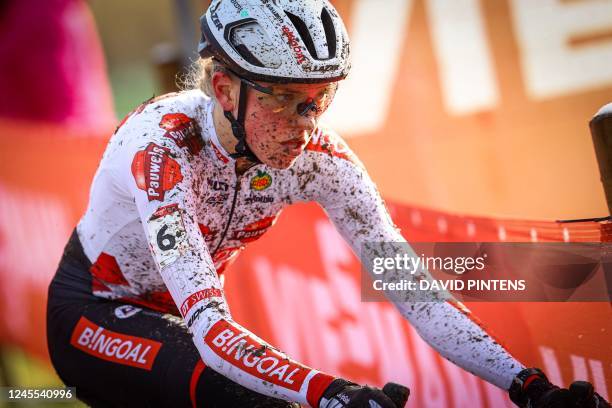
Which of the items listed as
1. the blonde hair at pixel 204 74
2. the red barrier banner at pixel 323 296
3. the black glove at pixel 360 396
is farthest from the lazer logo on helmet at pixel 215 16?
the red barrier banner at pixel 323 296

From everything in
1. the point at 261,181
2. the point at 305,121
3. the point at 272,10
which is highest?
the point at 272,10

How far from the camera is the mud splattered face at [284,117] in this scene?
3.25m

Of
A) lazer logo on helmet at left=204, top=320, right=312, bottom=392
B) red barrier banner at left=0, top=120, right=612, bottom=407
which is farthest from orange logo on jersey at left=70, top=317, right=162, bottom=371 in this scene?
red barrier banner at left=0, top=120, right=612, bottom=407

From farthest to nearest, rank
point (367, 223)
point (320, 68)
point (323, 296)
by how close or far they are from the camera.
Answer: point (323, 296) < point (367, 223) < point (320, 68)

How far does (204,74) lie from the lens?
3.82 metres

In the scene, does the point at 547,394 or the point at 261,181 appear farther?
the point at 261,181

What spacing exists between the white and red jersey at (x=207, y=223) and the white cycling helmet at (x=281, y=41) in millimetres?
415

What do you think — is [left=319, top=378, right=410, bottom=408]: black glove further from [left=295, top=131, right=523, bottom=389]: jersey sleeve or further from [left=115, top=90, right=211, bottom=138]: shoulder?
[left=115, top=90, right=211, bottom=138]: shoulder

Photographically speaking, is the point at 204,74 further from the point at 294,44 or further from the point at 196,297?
the point at 196,297

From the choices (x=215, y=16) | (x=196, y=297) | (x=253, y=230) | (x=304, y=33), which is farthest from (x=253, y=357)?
(x=215, y=16)

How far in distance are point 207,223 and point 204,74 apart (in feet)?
2.09

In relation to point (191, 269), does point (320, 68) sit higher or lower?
higher

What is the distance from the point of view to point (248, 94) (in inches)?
131

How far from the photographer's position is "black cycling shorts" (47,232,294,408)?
128 inches
